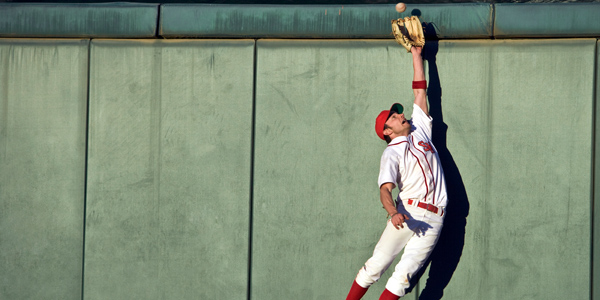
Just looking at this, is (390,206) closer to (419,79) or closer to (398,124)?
(398,124)

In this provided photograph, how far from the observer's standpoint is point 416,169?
369cm

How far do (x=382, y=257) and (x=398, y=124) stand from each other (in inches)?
33.9

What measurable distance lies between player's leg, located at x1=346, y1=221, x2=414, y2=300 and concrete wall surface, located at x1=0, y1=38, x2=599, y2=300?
0.99ft

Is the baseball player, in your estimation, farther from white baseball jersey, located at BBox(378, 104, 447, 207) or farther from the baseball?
the baseball

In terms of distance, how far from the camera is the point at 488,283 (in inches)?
156

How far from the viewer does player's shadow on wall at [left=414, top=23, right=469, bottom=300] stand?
13.0 ft

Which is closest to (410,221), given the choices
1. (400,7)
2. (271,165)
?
(271,165)

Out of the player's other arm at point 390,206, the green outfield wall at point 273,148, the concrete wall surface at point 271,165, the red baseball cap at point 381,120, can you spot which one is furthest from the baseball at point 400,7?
the player's other arm at point 390,206

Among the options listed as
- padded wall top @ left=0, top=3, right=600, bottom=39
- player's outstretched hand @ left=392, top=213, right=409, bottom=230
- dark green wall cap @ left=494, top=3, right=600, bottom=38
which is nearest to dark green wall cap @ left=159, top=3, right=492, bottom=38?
padded wall top @ left=0, top=3, right=600, bottom=39

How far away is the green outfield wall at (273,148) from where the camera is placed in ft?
12.8

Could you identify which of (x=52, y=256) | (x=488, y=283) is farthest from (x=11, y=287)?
(x=488, y=283)

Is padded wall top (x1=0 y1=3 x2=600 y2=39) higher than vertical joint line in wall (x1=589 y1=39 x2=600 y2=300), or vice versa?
padded wall top (x1=0 y1=3 x2=600 y2=39)

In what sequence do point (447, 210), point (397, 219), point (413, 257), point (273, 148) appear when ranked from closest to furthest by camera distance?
point (397, 219)
point (413, 257)
point (447, 210)
point (273, 148)

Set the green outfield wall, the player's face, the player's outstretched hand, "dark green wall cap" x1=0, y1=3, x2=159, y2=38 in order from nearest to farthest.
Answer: the player's outstretched hand, the player's face, the green outfield wall, "dark green wall cap" x1=0, y1=3, x2=159, y2=38
